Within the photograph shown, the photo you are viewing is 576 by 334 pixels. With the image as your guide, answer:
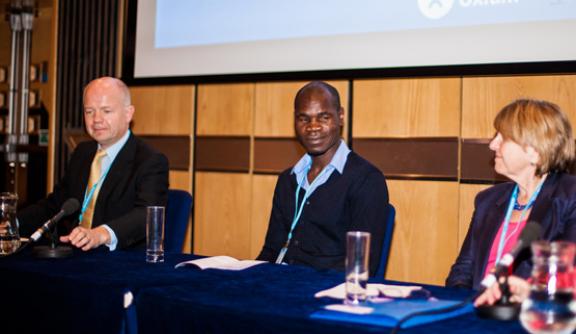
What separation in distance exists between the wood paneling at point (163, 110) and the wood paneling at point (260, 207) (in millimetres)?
737

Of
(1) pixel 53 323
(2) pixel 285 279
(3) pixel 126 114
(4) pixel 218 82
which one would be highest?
(4) pixel 218 82

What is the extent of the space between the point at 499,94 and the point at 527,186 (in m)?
1.77

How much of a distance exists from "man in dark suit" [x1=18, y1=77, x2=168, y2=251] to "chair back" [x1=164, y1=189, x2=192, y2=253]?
0.05 metres

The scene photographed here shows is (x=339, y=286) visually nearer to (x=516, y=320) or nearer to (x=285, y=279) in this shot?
(x=285, y=279)

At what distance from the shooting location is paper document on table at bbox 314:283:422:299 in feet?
6.05

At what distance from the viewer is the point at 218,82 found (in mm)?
5023

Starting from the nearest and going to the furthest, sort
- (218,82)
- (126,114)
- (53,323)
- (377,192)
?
(53,323) → (377,192) → (126,114) → (218,82)

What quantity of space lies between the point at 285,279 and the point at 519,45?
2400mm

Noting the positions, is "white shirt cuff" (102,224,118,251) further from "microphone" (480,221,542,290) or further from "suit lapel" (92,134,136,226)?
"microphone" (480,221,542,290)

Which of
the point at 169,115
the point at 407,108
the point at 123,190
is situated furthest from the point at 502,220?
the point at 169,115

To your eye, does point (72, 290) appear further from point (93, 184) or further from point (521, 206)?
point (521, 206)

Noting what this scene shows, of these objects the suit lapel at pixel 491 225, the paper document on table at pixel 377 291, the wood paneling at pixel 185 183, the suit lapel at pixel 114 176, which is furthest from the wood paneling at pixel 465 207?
the paper document on table at pixel 377 291

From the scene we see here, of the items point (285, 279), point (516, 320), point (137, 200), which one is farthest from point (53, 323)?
point (516, 320)

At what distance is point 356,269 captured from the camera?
1.77 metres
